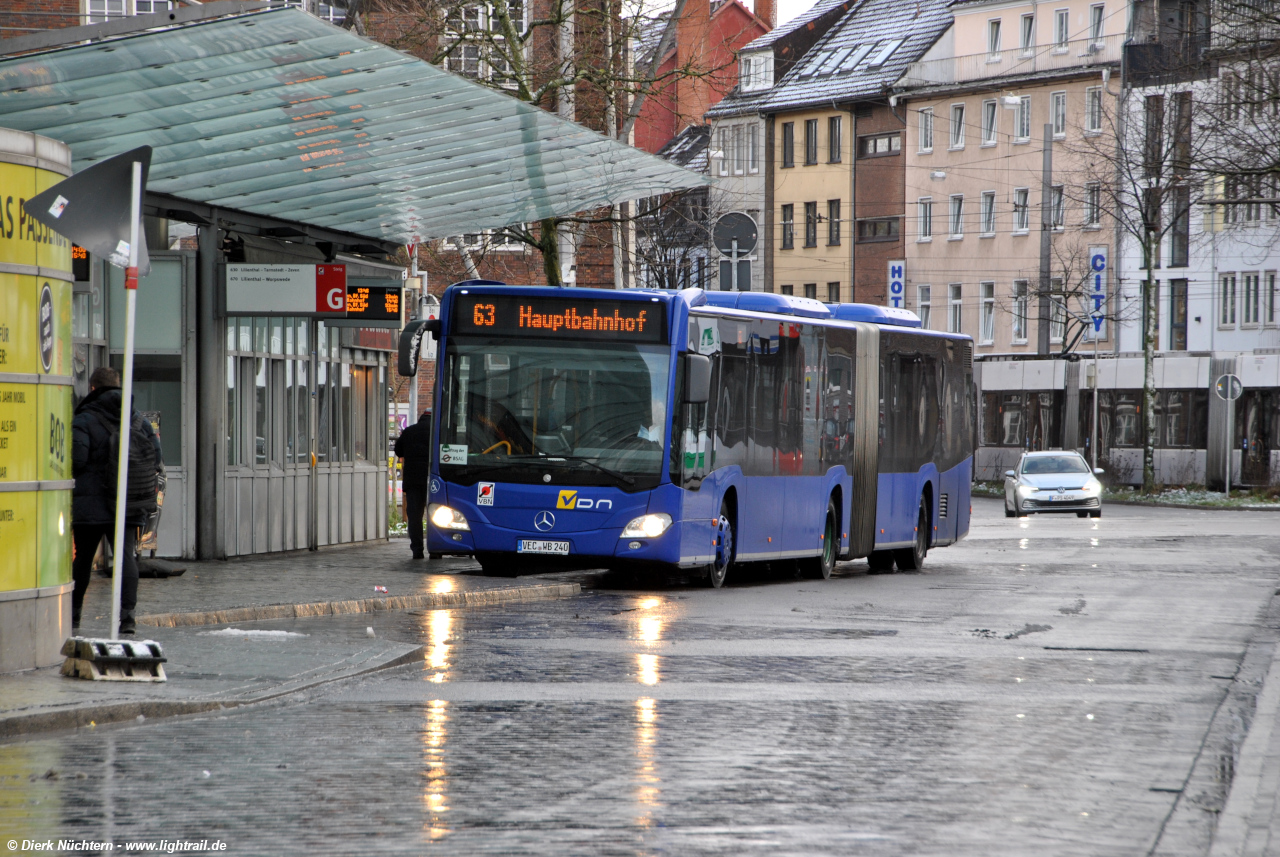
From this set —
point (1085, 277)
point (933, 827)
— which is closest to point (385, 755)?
point (933, 827)

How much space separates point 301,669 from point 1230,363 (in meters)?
43.8

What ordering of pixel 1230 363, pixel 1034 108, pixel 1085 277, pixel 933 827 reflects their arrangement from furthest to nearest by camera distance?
pixel 1034 108, pixel 1085 277, pixel 1230 363, pixel 933 827

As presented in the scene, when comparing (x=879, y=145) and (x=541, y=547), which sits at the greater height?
(x=879, y=145)

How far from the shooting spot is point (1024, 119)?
73812mm

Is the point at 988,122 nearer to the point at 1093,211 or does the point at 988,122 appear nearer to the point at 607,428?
the point at 1093,211

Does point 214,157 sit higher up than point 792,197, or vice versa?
point 792,197

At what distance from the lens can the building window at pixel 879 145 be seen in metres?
77.7

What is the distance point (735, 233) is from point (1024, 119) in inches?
2062

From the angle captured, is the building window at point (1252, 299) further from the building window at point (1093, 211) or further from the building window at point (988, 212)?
the building window at point (988, 212)

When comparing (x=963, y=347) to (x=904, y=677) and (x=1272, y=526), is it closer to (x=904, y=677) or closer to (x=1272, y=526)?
(x=1272, y=526)

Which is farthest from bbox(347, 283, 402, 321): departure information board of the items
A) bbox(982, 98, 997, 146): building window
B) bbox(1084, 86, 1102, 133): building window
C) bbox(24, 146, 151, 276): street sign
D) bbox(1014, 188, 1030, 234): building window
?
bbox(982, 98, 997, 146): building window

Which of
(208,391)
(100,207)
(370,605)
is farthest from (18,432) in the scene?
(208,391)

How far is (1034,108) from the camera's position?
73.3 metres

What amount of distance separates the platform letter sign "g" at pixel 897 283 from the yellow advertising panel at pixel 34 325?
198 ft
